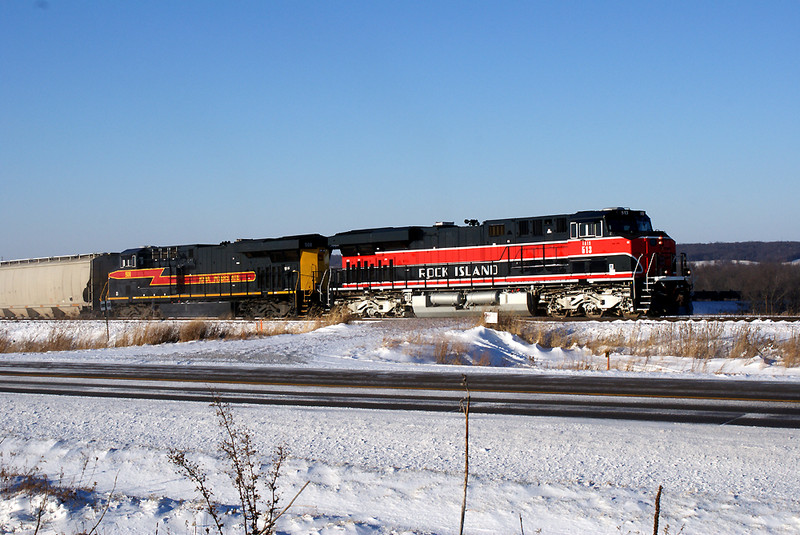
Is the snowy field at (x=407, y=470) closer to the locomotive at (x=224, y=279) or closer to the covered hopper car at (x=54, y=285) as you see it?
the locomotive at (x=224, y=279)

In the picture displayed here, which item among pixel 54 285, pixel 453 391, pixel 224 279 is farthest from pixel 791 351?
pixel 54 285

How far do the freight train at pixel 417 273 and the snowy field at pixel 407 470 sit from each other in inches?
661

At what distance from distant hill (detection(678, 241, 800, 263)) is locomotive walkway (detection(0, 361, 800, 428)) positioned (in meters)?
143

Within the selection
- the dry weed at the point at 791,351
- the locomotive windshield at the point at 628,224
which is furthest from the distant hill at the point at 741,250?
the dry weed at the point at 791,351

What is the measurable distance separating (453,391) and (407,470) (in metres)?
4.55

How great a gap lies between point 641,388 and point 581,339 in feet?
29.2

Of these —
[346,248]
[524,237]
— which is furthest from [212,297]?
[524,237]

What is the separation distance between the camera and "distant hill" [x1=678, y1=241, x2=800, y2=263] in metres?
145

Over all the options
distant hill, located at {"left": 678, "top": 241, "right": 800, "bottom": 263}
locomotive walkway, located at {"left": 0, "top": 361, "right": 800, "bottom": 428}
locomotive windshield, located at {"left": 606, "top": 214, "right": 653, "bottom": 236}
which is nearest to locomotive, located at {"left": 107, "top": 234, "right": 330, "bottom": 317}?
locomotive windshield, located at {"left": 606, "top": 214, "right": 653, "bottom": 236}

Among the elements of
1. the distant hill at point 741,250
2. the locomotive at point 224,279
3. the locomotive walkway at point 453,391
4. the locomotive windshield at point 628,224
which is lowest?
the locomotive walkway at point 453,391

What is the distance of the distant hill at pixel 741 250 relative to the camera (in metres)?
145

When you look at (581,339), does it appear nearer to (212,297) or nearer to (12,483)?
(12,483)

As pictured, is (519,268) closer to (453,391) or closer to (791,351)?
(791,351)

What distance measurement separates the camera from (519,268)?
26141 millimetres
